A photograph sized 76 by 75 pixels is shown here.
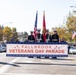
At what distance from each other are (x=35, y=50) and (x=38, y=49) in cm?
21

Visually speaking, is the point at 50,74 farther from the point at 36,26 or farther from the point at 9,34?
the point at 9,34

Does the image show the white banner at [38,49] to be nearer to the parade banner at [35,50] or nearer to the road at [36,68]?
the parade banner at [35,50]

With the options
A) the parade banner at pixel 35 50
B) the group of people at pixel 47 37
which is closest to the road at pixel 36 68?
the parade banner at pixel 35 50

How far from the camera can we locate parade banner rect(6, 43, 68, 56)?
77.5ft

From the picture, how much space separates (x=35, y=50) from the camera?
23.8 m

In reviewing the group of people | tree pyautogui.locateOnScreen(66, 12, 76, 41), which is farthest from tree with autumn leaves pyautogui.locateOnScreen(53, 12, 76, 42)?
the group of people

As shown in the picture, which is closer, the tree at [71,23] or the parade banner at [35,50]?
the parade banner at [35,50]

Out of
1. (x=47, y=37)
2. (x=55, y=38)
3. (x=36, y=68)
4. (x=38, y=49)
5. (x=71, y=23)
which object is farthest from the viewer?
(x=71, y=23)

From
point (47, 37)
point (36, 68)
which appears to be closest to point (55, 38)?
point (47, 37)

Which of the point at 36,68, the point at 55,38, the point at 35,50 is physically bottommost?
the point at 36,68

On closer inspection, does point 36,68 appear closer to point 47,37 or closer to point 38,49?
point 38,49

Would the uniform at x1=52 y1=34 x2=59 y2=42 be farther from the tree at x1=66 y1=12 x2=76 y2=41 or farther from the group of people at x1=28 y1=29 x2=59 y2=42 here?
the tree at x1=66 y1=12 x2=76 y2=41

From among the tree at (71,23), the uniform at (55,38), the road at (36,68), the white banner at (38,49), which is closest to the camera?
the road at (36,68)

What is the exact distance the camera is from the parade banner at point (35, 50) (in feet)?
77.5
